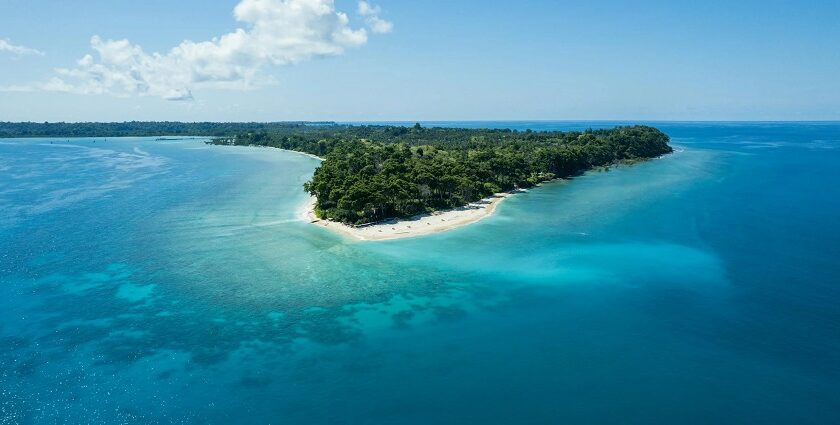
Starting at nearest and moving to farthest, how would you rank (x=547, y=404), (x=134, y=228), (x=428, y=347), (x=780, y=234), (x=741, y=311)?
(x=547, y=404)
(x=428, y=347)
(x=741, y=311)
(x=780, y=234)
(x=134, y=228)

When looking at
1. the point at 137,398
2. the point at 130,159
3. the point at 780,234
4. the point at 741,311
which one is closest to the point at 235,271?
the point at 137,398

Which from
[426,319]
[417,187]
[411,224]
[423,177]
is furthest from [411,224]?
[426,319]

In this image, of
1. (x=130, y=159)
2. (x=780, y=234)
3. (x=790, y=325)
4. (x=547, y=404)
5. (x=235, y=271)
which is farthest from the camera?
(x=130, y=159)

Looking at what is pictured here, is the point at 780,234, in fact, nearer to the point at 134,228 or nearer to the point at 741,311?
the point at 741,311

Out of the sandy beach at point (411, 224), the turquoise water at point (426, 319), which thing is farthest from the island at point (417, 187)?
the turquoise water at point (426, 319)

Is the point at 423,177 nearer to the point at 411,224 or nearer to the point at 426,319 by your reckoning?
the point at 411,224

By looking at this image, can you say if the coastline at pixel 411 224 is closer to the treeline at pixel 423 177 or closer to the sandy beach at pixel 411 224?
the sandy beach at pixel 411 224

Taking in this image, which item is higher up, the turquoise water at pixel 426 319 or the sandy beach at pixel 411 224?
the sandy beach at pixel 411 224

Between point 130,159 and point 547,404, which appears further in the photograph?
point 130,159
